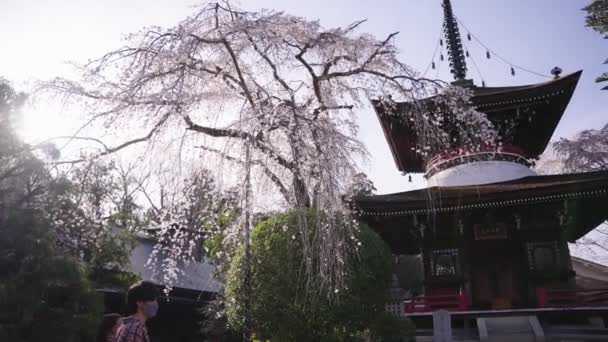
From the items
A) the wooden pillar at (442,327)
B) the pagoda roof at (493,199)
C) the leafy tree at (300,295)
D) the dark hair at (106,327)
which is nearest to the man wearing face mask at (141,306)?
the dark hair at (106,327)

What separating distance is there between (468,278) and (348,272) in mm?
6058

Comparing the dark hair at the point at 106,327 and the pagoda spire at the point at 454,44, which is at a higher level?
the pagoda spire at the point at 454,44

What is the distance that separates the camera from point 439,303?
1073cm

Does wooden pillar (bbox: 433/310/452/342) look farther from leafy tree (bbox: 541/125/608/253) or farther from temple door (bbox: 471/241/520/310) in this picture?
leafy tree (bbox: 541/125/608/253)

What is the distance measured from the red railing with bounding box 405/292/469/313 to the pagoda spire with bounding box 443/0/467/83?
8659mm

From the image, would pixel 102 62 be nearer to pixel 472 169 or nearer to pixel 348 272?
pixel 348 272

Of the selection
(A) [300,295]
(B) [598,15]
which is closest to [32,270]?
(A) [300,295]

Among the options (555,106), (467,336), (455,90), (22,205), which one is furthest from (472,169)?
(22,205)

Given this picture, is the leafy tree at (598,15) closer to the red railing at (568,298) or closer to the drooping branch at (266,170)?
the red railing at (568,298)

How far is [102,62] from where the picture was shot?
564cm

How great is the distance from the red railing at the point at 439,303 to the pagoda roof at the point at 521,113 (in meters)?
3.79

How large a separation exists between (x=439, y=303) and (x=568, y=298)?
2815mm

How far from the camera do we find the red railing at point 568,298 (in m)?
9.91

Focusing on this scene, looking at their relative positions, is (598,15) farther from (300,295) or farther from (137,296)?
(137,296)
